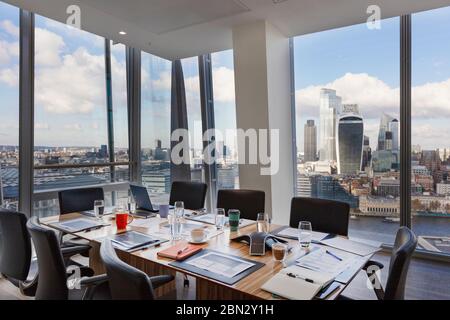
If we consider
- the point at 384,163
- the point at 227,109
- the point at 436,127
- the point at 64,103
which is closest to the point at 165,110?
the point at 227,109

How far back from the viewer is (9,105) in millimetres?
3217

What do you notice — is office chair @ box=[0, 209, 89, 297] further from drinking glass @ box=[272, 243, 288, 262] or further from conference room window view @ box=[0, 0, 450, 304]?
drinking glass @ box=[272, 243, 288, 262]

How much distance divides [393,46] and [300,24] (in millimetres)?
1155

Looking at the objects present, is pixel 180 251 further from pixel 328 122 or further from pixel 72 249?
pixel 328 122

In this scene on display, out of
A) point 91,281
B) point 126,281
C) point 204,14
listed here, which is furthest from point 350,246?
point 204,14

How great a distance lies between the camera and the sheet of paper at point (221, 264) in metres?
1.43

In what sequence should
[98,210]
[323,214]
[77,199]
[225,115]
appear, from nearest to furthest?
[323,214]
[98,210]
[77,199]
[225,115]

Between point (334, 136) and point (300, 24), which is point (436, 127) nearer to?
point (334, 136)

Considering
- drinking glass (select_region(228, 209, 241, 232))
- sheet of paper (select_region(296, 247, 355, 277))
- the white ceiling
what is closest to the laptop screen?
drinking glass (select_region(228, 209, 241, 232))

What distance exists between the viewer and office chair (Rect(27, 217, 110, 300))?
1.47m

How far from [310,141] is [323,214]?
2029mm
